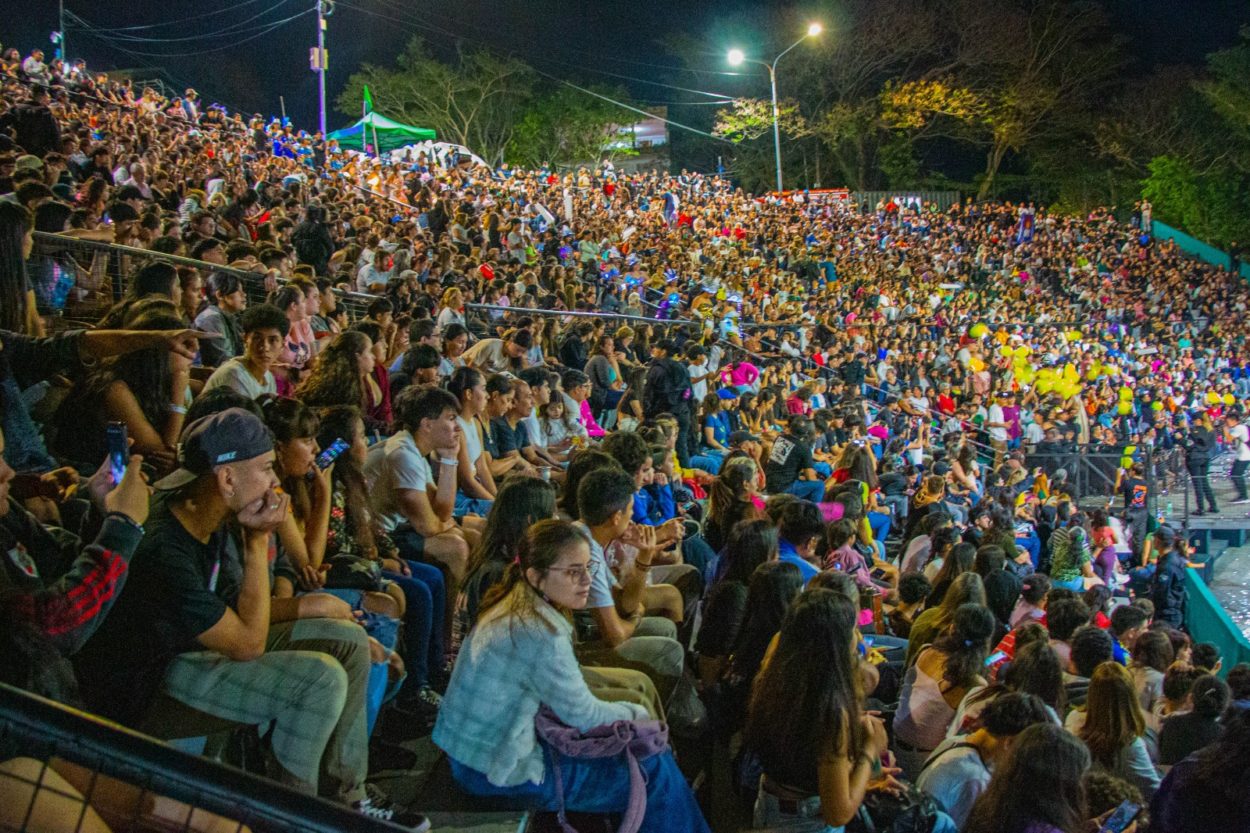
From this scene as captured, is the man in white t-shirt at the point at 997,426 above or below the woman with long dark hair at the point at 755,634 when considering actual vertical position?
above

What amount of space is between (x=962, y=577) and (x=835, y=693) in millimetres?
2354

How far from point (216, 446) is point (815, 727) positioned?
1984 millimetres

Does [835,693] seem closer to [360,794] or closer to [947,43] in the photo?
[360,794]

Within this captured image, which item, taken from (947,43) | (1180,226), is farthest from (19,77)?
(1180,226)


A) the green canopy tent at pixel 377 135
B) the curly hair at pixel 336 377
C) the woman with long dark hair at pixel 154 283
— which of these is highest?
the green canopy tent at pixel 377 135

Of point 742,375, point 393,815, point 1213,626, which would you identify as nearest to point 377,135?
point 742,375

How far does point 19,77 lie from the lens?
1691 cm

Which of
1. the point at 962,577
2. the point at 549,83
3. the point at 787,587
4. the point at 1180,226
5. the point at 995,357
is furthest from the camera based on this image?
the point at 549,83

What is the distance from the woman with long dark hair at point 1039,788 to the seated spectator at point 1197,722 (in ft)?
6.80

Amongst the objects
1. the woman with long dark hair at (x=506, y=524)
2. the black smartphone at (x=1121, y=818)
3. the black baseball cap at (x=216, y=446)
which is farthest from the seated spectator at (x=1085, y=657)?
the black baseball cap at (x=216, y=446)

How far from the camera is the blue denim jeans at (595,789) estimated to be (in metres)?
3.11

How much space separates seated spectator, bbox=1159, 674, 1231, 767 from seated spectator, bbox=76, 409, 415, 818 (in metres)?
3.92

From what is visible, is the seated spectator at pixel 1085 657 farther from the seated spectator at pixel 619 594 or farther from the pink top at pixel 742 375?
the pink top at pixel 742 375

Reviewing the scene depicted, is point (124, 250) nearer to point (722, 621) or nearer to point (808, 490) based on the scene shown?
point (722, 621)
